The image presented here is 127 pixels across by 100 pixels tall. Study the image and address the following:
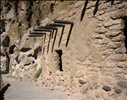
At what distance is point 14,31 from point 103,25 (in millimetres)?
13971

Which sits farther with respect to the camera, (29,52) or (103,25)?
(29,52)

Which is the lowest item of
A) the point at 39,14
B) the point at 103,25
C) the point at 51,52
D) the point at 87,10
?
the point at 51,52

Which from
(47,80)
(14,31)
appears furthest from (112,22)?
(14,31)

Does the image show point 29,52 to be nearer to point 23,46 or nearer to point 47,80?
point 23,46

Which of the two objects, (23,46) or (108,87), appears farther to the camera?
(23,46)

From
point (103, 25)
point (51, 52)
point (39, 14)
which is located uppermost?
point (39, 14)

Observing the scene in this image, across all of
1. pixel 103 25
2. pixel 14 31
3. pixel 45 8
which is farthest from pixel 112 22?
pixel 14 31

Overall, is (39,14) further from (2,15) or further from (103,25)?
(103,25)

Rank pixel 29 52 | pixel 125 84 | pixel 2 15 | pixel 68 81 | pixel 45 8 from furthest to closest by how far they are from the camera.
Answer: pixel 2 15 < pixel 45 8 < pixel 29 52 < pixel 68 81 < pixel 125 84

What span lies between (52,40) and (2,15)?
12451 millimetres

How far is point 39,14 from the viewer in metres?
17.8

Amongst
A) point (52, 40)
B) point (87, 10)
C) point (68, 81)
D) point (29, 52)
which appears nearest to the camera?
point (87, 10)

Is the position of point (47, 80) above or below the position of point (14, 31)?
below

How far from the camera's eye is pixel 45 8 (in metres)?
17.0
